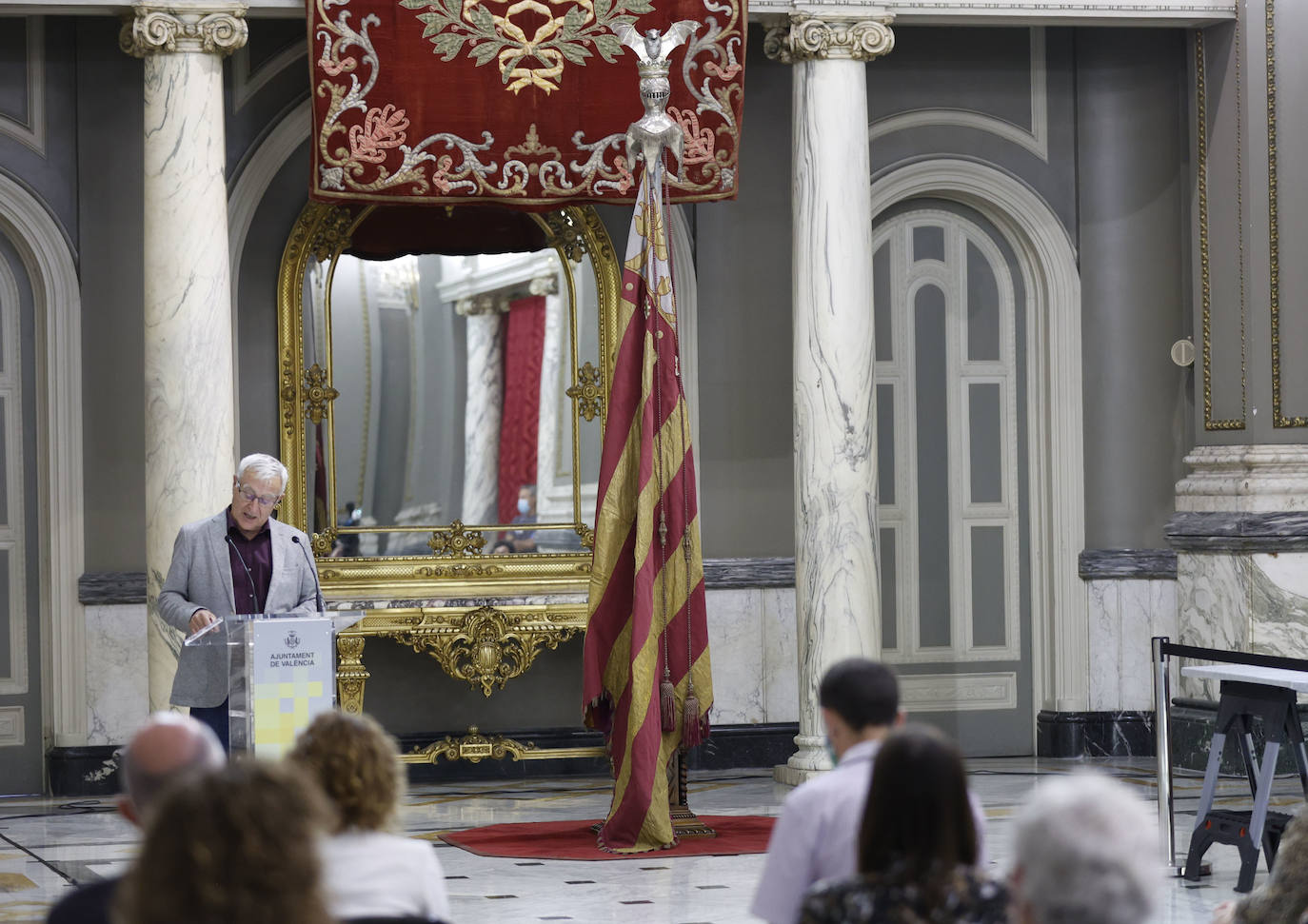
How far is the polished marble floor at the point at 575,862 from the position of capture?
5.82 metres

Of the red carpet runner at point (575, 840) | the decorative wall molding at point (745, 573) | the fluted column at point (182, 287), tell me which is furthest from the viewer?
the decorative wall molding at point (745, 573)

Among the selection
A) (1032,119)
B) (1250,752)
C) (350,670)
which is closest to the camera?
(1250,752)

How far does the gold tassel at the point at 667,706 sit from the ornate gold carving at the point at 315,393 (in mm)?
2893

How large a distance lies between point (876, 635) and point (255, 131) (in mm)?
3808

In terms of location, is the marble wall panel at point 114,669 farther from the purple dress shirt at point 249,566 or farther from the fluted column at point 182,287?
the purple dress shirt at point 249,566

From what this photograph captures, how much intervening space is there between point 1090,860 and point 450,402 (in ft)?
23.2

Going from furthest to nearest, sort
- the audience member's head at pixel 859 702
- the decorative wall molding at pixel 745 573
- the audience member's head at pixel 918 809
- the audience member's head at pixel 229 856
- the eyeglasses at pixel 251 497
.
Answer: the decorative wall molding at pixel 745 573 → the eyeglasses at pixel 251 497 → the audience member's head at pixel 859 702 → the audience member's head at pixel 918 809 → the audience member's head at pixel 229 856

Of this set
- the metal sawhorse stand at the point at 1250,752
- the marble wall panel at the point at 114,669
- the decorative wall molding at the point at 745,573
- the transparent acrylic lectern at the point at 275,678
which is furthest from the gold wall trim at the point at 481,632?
the transparent acrylic lectern at the point at 275,678

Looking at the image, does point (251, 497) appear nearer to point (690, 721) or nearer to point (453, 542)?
A: point (690, 721)

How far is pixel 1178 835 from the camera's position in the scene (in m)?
7.00

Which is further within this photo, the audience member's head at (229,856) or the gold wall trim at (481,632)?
the gold wall trim at (481,632)

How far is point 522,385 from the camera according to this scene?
9.22 m

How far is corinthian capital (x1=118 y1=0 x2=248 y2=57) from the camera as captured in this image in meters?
7.64

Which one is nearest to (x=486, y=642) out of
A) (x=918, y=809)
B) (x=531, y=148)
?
(x=531, y=148)
